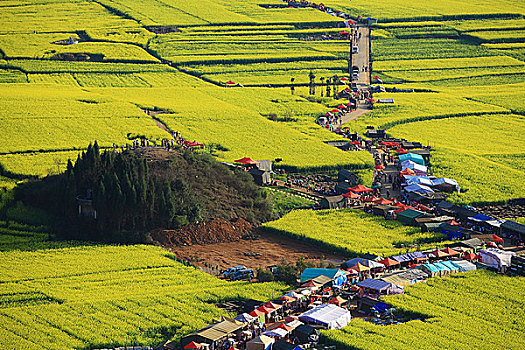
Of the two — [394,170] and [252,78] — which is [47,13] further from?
[394,170]

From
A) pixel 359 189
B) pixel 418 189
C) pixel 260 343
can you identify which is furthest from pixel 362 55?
pixel 260 343

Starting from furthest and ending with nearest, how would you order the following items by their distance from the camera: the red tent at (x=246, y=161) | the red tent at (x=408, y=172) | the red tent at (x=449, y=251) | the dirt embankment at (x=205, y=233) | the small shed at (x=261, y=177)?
the red tent at (x=408, y=172), the red tent at (x=246, y=161), the small shed at (x=261, y=177), the dirt embankment at (x=205, y=233), the red tent at (x=449, y=251)

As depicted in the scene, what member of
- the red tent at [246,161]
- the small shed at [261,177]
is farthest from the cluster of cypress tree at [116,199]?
the red tent at [246,161]

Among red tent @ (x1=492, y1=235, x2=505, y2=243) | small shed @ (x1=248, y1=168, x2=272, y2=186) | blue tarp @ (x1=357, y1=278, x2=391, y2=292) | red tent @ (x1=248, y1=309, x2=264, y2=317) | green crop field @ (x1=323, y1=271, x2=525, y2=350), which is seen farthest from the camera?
small shed @ (x1=248, y1=168, x2=272, y2=186)

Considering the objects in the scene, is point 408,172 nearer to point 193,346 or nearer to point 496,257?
point 496,257

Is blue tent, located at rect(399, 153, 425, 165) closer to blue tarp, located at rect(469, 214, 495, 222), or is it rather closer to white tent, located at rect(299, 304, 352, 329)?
blue tarp, located at rect(469, 214, 495, 222)

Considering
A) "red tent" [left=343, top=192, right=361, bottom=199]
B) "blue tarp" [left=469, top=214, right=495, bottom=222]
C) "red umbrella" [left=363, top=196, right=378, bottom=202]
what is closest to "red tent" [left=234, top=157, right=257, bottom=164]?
"red tent" [left=343, top=192, right=361, bottom=199]

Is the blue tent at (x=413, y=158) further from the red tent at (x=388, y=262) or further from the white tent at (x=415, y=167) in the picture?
the red tent at (x=388, y=262)
